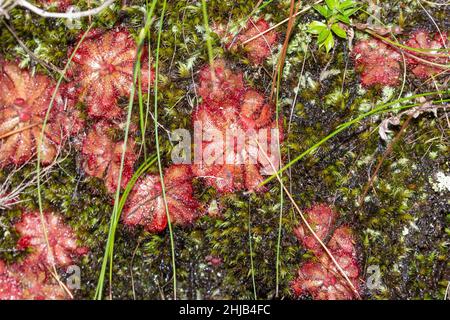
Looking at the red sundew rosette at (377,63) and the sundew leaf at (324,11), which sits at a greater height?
the sundew leaf at (324,11)

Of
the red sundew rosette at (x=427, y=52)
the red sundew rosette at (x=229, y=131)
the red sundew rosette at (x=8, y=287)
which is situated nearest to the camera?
the red sundew rosette at (x=8, y=287)

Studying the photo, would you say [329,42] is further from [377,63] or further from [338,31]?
[377,63]

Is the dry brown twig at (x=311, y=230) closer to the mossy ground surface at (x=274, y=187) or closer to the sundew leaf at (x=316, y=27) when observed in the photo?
the mossy ground surface at (x=274, y=187)

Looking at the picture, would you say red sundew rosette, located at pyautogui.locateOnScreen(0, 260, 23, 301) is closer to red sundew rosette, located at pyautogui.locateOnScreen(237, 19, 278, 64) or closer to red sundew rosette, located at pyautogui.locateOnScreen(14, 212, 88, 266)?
red sundew rosette, located at pyautogui.locateOnScreen(14, 212, 88, 266)

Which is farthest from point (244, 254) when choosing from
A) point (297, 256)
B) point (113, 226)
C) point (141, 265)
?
point (113, 226)

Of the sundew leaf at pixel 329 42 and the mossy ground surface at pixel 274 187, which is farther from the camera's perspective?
the sundew leaf at pixel 329 42

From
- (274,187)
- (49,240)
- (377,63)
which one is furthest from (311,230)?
(49,240)

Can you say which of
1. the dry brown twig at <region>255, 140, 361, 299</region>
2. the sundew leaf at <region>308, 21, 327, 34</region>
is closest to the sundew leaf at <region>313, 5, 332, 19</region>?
the sundew leaf at <region>308, 21, 327, 34</region>

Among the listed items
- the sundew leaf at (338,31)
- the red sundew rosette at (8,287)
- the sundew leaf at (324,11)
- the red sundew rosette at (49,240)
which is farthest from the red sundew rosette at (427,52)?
the red sundew rosette at (8,287)
